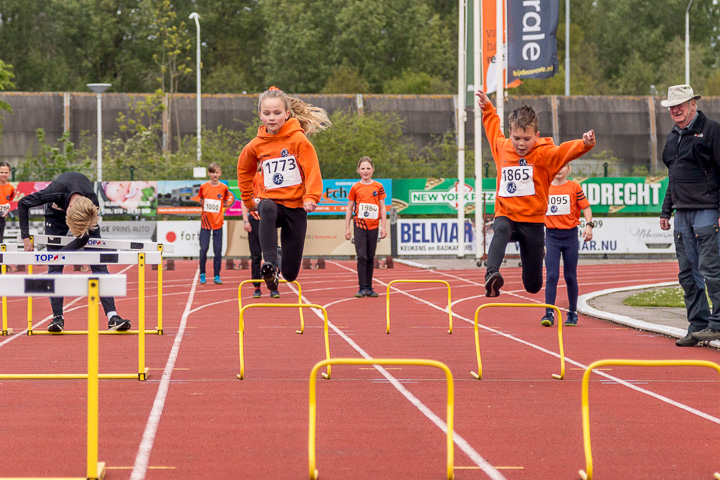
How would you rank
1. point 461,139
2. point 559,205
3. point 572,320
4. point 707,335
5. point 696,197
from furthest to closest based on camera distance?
point 461,139
point 572,320
point 559,205
point 707,335
point 696,197

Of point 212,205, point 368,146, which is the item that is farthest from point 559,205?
point 368,146

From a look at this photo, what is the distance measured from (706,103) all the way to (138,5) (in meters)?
33.4

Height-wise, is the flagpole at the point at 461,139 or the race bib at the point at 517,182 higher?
the flagpole at the point at 461,139

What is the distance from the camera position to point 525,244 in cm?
813

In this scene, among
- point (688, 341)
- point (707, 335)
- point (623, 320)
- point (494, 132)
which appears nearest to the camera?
point (494, 132)

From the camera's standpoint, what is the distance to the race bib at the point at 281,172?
8117 mm

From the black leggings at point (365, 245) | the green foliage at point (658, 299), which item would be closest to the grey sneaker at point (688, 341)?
the green foliage at point (658, 299)

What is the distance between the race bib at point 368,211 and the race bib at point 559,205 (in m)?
3.62

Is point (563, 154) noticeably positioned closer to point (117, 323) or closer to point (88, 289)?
point (88, 289)

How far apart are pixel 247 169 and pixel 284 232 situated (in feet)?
2.08

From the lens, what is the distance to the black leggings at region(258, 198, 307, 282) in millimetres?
8094

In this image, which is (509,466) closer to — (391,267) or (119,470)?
(119,470)

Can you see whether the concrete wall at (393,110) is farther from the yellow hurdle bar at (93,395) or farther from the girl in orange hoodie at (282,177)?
the yellow hurdle bar at (93,395)

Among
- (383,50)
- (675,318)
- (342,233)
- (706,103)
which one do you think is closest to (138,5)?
(383,50)
